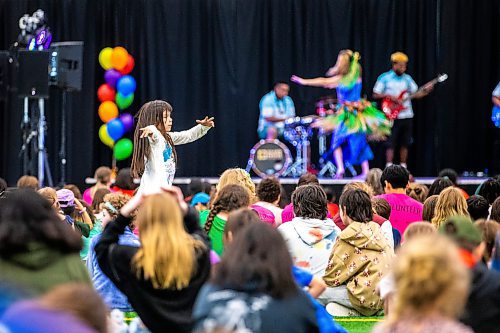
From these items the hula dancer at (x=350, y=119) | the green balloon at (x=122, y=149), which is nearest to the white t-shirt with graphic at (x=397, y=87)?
the hula dancer at (x=350, y=119)

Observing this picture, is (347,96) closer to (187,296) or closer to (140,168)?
(140,168)

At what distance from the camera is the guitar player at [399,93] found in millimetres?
15336

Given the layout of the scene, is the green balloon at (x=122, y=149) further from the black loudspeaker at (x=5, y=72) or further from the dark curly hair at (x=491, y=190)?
the dark curly hair at (x=491, y=190)

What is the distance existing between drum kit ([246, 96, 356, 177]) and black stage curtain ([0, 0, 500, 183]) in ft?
4.07

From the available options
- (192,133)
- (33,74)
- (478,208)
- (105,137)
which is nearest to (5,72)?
(33,74)

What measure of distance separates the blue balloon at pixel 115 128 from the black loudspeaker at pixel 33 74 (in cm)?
203

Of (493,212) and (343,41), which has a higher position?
(343,41)

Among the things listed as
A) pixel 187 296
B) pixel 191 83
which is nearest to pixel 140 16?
pixel 191 83

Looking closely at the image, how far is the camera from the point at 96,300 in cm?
361

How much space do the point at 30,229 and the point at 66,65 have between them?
33.1 feet

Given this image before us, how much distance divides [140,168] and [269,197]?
1.06m

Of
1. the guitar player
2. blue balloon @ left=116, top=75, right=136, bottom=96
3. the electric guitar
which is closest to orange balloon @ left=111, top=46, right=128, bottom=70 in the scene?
blue balloon @ left=116, top=75, right=136, bottom=96

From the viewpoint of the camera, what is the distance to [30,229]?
457 cm

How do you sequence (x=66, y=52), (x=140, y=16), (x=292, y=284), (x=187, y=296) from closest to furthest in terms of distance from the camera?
(x=292, y=284) → (x=187, y=296) → (x=66, y=52) → (x=140, y=16)
